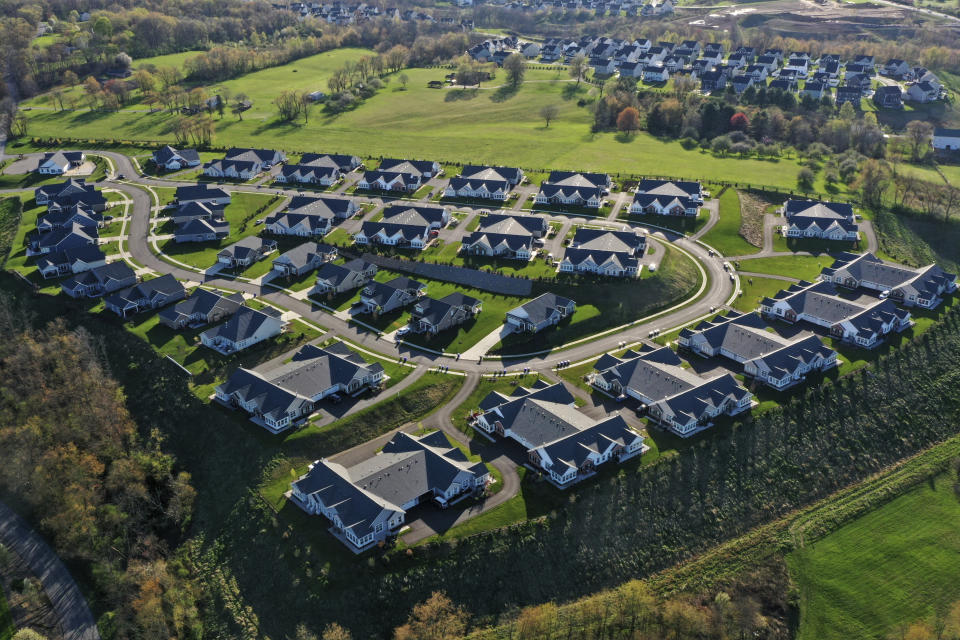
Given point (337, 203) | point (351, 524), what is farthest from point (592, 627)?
point (337, 203)

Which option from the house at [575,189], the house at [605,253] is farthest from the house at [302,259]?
the house at [575,189]

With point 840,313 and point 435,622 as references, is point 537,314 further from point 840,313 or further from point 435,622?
point 435,622

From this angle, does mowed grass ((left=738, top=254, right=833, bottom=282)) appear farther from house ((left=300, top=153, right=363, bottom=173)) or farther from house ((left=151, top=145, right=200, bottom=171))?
house ((left=151, top=145, right=200, bottom=171))

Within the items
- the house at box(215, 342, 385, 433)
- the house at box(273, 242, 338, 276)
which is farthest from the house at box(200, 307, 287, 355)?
the house at box(273, 242, 338, 276)

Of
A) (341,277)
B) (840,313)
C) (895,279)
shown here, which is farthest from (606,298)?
(895,279)

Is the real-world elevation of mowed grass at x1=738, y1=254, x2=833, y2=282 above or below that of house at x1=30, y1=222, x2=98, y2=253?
above

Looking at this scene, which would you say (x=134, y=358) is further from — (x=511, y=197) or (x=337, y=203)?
(x=511, y=197)
